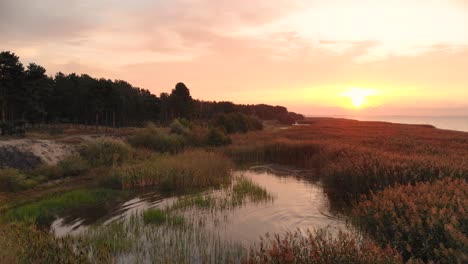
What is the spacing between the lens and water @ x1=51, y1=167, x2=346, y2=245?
36.4ft

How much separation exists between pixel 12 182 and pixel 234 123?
4143 centimetres

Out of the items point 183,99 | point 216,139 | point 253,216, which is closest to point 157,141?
point 216,139

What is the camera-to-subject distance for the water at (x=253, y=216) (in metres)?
11.1

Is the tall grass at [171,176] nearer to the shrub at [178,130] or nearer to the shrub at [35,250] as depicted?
the shrub at [35,250]

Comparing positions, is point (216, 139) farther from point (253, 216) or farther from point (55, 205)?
point (253, 216)

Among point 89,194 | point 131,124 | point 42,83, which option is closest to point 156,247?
point 89,194

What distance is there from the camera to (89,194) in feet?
52.6

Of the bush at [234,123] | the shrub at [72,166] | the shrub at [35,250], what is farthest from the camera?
the bush at [234,123]

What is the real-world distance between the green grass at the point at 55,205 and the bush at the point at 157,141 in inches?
597

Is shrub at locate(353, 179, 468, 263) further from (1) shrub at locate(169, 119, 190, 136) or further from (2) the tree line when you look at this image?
(2) the tree line

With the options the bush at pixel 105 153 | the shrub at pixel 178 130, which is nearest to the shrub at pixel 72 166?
the bush at pixel 105 153

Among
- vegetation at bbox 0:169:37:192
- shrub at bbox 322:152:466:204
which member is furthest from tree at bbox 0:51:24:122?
shrub at bbox 322:152:466:204

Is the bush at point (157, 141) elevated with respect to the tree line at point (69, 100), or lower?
lower

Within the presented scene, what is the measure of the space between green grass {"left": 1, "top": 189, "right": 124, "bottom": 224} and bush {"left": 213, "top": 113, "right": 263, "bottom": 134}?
36113 mm
